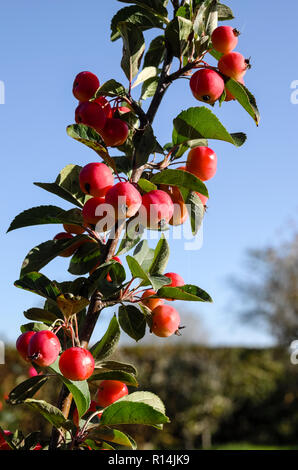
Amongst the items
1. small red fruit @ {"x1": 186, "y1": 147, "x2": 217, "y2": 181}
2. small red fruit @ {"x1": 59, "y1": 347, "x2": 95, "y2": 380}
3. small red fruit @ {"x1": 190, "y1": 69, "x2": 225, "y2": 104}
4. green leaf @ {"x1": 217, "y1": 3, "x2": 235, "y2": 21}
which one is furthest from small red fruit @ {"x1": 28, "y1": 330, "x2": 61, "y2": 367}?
green leaf @ {"x1": 217, "y1": 3, "x2": 235, "y2": 21}

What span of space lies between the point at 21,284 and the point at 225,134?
540 millimetres

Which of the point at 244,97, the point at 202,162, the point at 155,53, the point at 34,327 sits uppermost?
the point at 155,53

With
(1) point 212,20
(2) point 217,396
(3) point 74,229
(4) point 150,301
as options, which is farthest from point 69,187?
(2) point 217,396

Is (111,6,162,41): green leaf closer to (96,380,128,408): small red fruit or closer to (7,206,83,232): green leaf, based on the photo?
(7,206,83,232): green leaf

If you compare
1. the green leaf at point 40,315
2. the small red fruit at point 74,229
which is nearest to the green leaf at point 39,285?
the green leaf at point 40,315

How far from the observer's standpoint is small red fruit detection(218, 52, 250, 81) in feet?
3.73

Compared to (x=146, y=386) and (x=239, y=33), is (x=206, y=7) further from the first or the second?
(x=146, y=386)

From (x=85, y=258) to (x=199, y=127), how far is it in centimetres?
40

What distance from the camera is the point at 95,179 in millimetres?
1017

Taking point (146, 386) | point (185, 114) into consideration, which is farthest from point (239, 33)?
point (146, 386)

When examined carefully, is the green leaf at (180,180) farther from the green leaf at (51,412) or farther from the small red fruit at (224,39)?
the green leaf at (51,412)

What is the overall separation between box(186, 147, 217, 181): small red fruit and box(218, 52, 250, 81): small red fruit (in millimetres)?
193

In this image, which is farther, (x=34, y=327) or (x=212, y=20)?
(x=212, y=20)

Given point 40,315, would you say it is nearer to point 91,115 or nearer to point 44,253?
point 44,253
